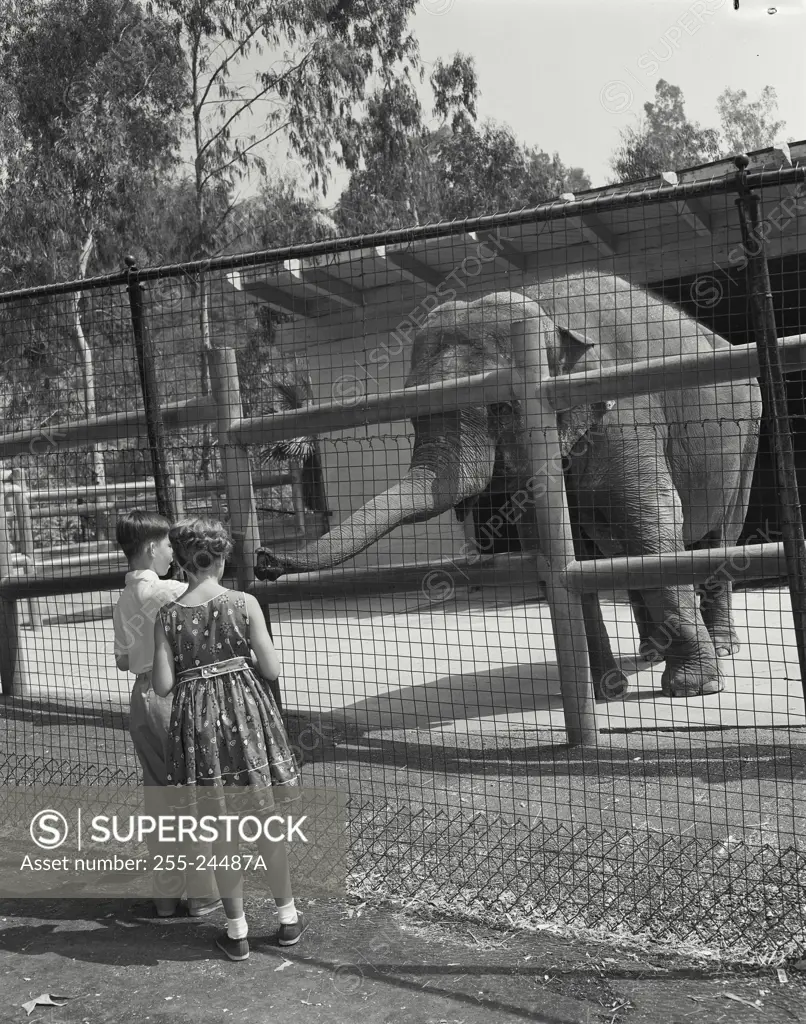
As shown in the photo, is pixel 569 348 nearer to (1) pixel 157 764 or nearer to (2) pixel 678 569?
(2) pixel 678 569

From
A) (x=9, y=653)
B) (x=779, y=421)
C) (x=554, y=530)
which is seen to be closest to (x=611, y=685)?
(x=554, y=530)

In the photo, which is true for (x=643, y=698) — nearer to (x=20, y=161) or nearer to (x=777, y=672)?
(x=777, y=672)

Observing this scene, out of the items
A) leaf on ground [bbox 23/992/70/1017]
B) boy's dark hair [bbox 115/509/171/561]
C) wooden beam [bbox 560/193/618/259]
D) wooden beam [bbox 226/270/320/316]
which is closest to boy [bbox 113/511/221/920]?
boy's dark hair [bbox 115/509/171/561]

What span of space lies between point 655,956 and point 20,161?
22077 millimetres

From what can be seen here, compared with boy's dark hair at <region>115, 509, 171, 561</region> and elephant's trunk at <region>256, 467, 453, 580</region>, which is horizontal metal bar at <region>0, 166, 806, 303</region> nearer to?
boy's dark hair at <region>115, 509, 171, 561</region>

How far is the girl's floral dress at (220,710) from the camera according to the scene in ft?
10.2

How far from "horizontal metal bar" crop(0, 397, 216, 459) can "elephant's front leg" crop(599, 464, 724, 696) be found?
2.53 m

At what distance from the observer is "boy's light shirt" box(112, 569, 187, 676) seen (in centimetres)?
358

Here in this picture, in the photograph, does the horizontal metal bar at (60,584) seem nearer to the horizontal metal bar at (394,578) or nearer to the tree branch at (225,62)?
the horizontal metal bar at (394,578)

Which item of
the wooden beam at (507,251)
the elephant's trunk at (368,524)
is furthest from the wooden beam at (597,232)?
the elephant's trunk at (368,524)

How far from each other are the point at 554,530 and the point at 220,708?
6.76ft

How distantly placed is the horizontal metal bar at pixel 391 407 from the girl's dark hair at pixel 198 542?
4.98 feet

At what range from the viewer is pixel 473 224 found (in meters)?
3.65

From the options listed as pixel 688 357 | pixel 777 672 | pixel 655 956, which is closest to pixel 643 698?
pixel 777 672
